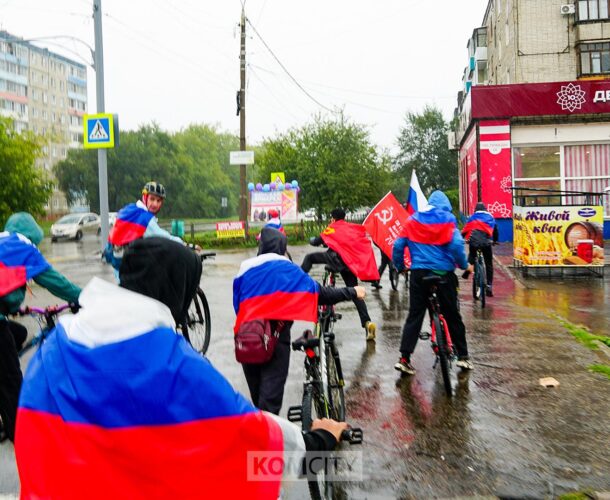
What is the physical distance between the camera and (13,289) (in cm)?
480

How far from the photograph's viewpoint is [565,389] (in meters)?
6.50

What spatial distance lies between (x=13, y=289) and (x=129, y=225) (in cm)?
197

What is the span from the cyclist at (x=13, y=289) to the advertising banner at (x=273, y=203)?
25.0m

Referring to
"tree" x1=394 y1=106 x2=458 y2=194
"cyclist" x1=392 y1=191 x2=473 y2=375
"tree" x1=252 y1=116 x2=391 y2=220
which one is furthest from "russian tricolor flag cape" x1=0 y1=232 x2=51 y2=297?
"tree" x1=394 y1=106 x2=458 y2=194

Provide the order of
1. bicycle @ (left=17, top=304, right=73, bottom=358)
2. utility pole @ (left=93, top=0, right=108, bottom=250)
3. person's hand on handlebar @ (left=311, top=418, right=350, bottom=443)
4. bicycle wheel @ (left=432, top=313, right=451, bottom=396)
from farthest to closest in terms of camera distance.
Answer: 1. utility pole @ (left=93, top=0, right=108, bottom=250)
2. bicycle wheel @ (left=432, top=313, right=451, bottom=396)
3. bicycle @ (left=17, top=304, right=73, bottom=358)
4. person's hand on handlebar @ (left=311, top=418, right=350, bottom=443)

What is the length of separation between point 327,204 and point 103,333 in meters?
34.6

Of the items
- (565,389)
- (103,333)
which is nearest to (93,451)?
(103,333)

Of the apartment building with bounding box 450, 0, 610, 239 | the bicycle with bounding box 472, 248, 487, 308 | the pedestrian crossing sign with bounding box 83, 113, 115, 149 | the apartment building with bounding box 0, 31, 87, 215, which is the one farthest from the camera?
the apartment building with bounding box 0, 31, 87, 215

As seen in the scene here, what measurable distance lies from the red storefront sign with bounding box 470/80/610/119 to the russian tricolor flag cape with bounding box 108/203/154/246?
20142 mm

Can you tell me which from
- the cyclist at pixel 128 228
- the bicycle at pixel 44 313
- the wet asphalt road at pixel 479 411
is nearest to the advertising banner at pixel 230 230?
the wet asphalt road at pixel 479 411

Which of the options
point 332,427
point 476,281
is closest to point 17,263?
point 332,427

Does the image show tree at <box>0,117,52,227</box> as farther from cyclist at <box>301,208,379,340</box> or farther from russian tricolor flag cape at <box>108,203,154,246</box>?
russian tricolor flag cape at <box>108,203,154,246</box>

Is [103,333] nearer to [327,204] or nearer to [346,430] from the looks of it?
[346,430]

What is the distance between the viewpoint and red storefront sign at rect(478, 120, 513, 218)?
24.8m
